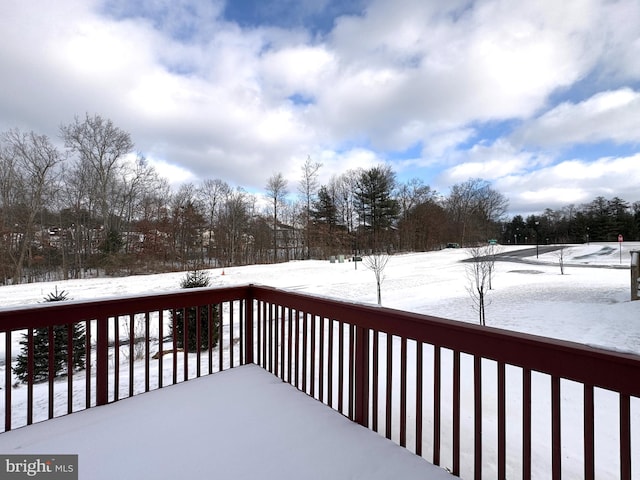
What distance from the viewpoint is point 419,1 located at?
4.97 metres

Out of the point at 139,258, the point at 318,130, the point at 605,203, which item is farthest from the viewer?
the point at 605,203

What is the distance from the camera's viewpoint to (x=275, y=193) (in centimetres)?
2834

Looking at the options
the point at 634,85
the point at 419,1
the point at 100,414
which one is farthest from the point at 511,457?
the point at 634,85

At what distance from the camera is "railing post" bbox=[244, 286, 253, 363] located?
301 cm

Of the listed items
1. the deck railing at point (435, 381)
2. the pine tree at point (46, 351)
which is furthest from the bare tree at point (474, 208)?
the pine tree at point (46, 351)

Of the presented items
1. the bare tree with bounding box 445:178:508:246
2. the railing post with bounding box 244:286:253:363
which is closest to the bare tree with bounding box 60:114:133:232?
the railing post with bounding box 244:286:253:363

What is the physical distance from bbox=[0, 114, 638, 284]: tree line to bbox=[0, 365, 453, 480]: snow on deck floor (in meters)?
20.1

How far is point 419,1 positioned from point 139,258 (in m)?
20.7

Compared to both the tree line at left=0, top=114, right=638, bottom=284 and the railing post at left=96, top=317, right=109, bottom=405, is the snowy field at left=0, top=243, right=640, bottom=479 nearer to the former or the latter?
the railing post at left=96, top=317, right=109, bottom=405

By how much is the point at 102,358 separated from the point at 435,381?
2.24 metres

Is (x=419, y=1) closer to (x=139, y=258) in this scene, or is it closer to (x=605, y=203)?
(x=139, y=258)

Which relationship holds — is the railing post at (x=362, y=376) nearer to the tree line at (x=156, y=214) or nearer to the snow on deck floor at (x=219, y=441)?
the snow on deck floor at (x=219, y=441)

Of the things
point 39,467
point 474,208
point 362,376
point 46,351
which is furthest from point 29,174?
point 474,208

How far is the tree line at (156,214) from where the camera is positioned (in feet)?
57.9
